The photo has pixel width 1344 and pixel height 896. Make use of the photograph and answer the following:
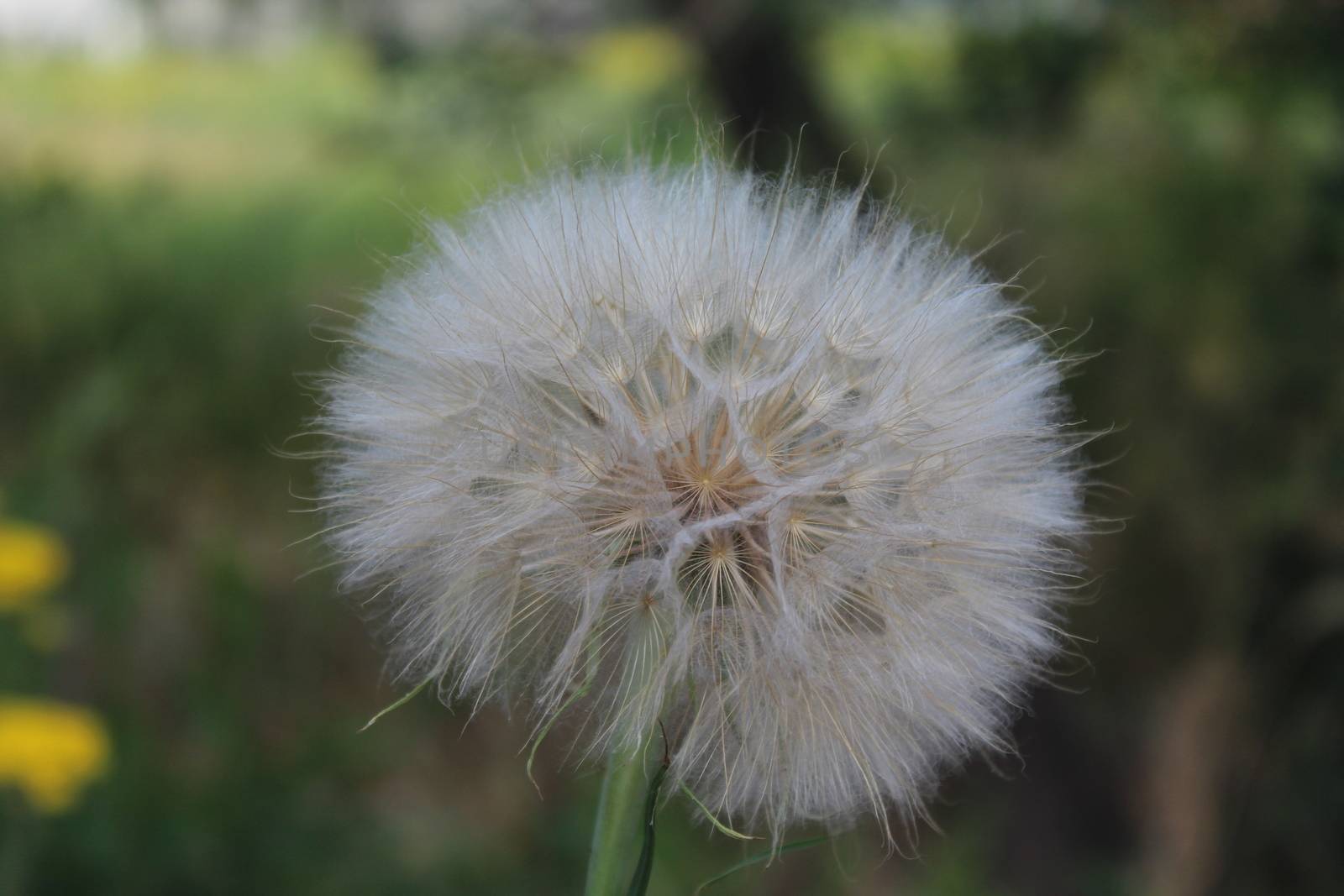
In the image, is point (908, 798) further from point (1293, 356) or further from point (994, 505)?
point (1293, 356)

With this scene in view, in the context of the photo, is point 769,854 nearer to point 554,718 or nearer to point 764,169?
point 554,718

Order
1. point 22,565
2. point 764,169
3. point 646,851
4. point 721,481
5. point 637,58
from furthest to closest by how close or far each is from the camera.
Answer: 1. point 637,58
2. point 764,169
3. point 22,565
4. point 721,481
5. point 646,851

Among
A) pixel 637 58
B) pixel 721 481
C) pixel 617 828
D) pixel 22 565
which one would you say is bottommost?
pixel 22 565

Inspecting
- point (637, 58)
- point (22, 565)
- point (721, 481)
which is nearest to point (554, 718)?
point (721, 481)

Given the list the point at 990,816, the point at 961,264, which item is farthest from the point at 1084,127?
the point at 961,264

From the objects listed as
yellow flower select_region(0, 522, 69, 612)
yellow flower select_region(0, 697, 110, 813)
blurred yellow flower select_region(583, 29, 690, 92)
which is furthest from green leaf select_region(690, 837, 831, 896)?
blurred yellow flower select_region(583, 29, 690, 92)

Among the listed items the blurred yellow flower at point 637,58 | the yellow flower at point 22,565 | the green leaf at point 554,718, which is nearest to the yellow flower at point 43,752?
the yellow flower at point 22,565

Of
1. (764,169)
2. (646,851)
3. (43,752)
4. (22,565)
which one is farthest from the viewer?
(764,169)

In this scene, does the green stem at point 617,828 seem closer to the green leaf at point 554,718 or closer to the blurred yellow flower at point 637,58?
the green leaf at point 554,718
